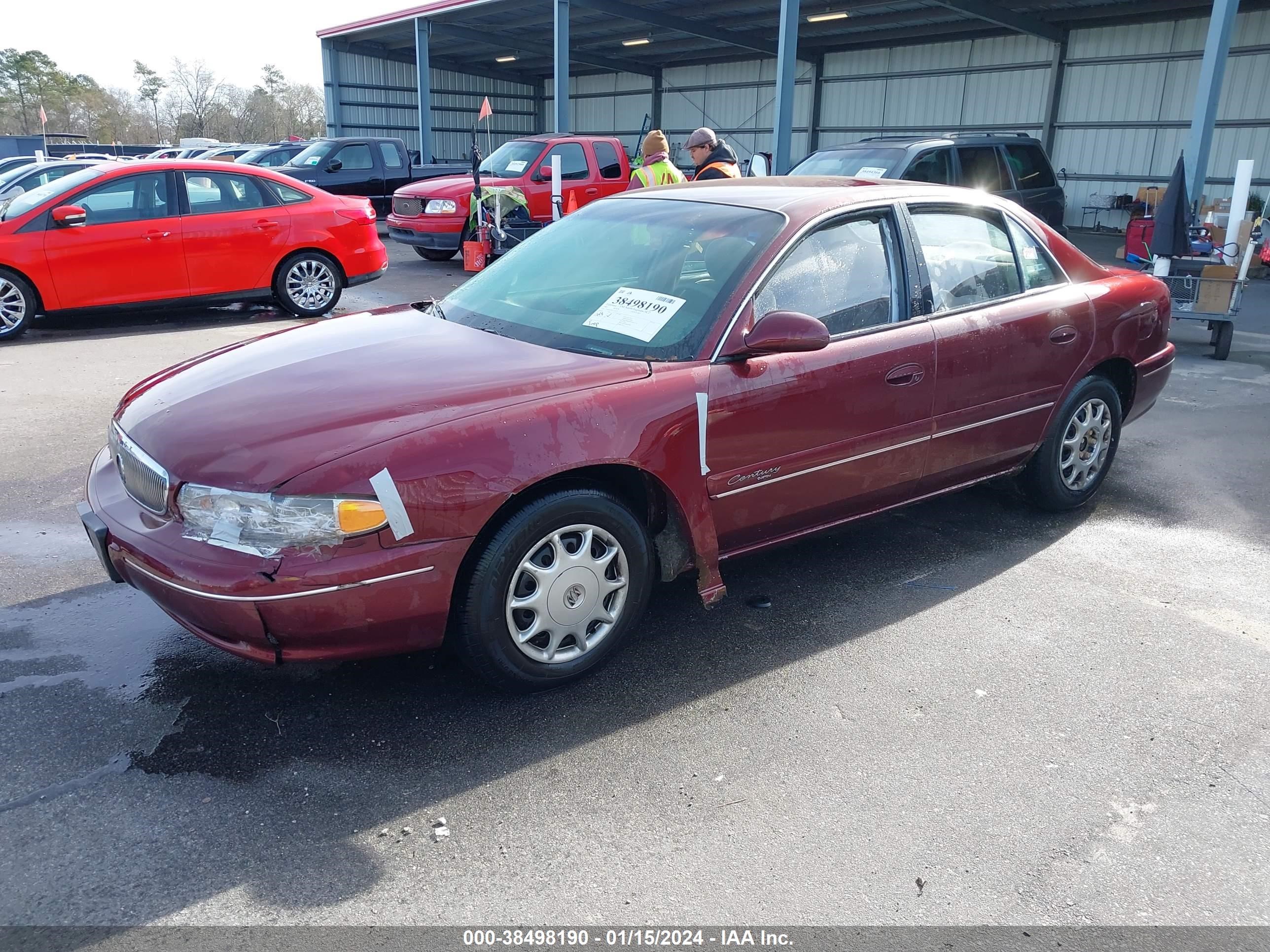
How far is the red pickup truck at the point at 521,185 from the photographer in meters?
14.3

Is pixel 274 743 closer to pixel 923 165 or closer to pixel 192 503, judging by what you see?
pixel 192 503

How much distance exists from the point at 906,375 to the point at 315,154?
16262mm

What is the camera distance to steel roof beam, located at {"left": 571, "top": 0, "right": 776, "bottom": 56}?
21453 mm

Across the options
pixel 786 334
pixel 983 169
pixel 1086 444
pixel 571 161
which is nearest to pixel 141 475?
pixel 786 334

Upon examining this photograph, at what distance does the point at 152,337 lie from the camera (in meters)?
9.03

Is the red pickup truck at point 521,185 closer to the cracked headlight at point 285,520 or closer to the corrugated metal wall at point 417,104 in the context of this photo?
the cracked headlight at point 285,520

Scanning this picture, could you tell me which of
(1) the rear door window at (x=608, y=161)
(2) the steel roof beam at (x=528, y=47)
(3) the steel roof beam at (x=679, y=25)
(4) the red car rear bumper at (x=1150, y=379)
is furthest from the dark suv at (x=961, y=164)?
(2) the steel roof beam at (x=528, y=47)

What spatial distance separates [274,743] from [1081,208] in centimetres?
2344

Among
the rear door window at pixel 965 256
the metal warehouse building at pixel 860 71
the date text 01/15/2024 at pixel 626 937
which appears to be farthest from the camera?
the metal warehouse building at pixel 860 71

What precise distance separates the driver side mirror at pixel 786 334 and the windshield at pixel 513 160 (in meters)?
11.8

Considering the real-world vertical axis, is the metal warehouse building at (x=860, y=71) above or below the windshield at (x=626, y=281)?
above

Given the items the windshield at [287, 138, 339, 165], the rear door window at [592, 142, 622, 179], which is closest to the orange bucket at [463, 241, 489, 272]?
the rear door window at [592, 142, 622, 179]

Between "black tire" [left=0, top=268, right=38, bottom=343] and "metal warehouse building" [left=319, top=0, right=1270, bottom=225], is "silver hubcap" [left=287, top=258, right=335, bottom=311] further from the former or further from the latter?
"metal warehouse building" [left=319, top=0, right=1270, bottom=225]

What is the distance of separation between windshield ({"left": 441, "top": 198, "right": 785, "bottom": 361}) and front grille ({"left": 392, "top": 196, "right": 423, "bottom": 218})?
11.2m
